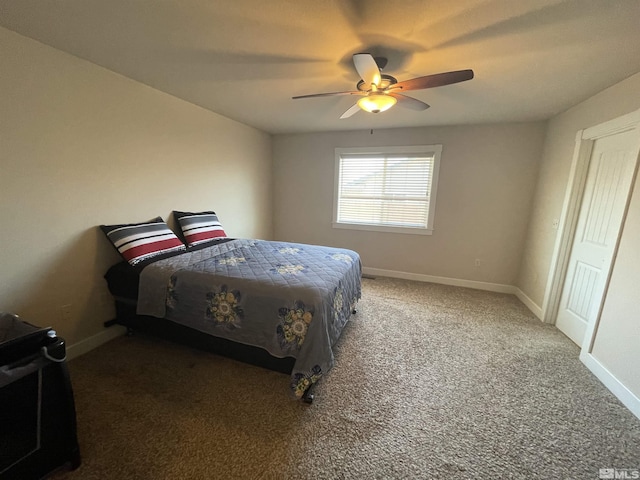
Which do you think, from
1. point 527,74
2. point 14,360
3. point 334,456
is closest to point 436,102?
point 527,74

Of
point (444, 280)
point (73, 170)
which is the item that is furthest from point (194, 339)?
point (444, 280)

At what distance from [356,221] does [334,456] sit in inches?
132

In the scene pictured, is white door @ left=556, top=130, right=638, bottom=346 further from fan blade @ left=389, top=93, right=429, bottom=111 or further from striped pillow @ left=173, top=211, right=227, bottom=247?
striped pillow @ left=173, top=211, right=227, bottom=247

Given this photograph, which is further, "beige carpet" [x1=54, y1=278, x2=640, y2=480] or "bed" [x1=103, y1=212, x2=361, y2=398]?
"bed" [x1=103, y1=212, x2=361, y2=398]

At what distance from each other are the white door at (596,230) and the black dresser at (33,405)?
3.62 meters

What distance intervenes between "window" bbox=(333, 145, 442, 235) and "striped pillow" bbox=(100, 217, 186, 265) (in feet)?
8.43

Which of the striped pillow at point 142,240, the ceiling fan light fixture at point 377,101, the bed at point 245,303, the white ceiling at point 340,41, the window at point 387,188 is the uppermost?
the white ceiling at point 340,41

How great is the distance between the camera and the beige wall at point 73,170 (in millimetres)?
1759

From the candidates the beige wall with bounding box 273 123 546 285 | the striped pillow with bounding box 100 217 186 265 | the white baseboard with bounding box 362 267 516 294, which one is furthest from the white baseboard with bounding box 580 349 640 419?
the striped pillow with bounding box 100 217 186 265

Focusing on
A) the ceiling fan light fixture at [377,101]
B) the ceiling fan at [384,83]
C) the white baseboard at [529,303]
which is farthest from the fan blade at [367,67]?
A: the white baseboard at [529,303]

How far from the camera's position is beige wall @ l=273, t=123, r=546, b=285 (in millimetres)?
3461

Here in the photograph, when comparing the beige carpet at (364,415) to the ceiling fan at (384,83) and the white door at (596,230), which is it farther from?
the ceiling fan at (384,83)

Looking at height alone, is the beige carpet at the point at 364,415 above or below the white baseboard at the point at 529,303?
below
